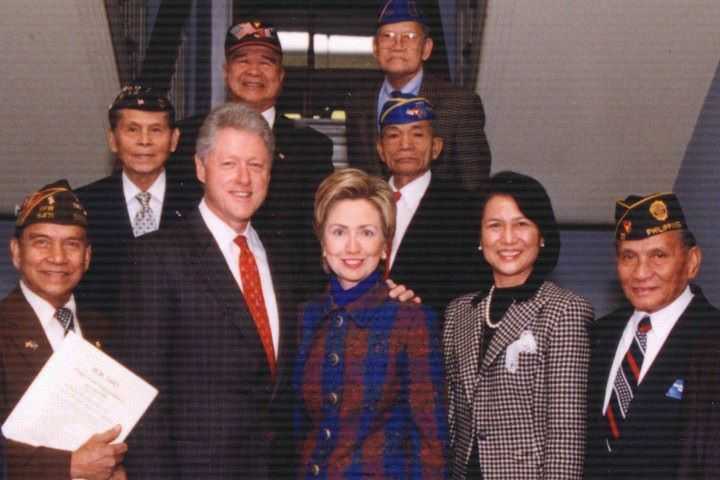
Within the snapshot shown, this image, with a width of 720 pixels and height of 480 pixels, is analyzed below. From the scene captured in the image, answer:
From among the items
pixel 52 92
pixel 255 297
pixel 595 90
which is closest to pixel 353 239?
pixel 255 297

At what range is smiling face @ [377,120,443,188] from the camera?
3506mm

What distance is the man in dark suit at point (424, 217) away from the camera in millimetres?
3408

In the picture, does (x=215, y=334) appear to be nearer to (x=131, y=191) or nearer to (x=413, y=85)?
(x=131, y=191)

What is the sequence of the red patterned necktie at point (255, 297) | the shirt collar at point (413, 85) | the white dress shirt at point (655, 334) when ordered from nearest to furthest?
the red patterned necktie at point (255, 297) → the white dress shirt at point (655, 334) → the shirt collar at point (413, 85)

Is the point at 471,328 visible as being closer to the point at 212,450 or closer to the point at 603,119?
the point at 212,450

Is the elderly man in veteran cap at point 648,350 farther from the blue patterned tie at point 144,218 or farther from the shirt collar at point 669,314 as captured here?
the blue patterned tie at point 144,218

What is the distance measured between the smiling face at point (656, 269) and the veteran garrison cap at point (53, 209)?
67.6 inches

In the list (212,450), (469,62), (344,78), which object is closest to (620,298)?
(469,62)

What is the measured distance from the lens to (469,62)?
18.0ft

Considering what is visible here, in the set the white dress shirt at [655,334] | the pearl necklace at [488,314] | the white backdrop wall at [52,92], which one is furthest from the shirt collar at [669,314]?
the white backdrop wall at [52,92]

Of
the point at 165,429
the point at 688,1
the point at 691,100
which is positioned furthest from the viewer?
the point at 691,100

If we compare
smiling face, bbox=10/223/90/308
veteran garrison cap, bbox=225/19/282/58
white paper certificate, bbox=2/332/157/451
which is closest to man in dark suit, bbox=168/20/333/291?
veteran garrison cap, bbox=225/19/282/58

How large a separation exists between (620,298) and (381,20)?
2.32m

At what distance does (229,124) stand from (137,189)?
0.79 meters
